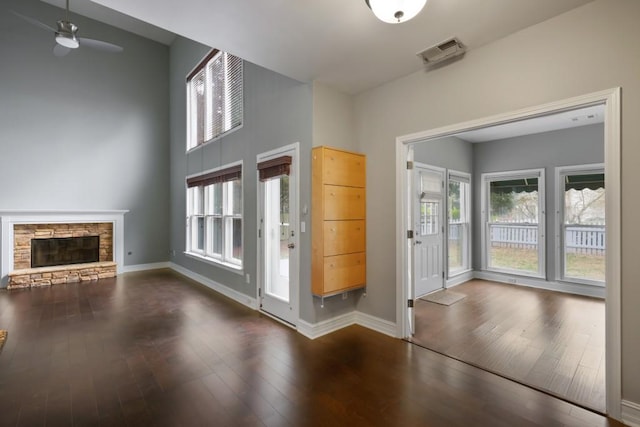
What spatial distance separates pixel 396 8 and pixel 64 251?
7530mm

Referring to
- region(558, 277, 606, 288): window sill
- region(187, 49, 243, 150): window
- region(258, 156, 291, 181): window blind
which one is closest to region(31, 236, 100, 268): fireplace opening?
region(187, 49, 243, 150): window

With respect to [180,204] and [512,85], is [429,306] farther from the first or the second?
[180,204]

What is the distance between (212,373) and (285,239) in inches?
67.4

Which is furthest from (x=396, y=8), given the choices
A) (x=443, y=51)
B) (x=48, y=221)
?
(x=48, y=221)

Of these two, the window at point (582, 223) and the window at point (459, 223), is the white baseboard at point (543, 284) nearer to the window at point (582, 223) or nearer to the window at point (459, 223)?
the window at point (582, 223)

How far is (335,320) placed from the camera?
342 centimetres

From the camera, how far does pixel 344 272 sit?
3303 millimetres

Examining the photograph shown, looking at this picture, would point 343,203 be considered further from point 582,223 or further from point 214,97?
point 582,223

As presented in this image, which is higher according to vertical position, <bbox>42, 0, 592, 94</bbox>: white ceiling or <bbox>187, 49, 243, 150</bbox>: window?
<bbox>187, 49, 243, 150</bbox>: window

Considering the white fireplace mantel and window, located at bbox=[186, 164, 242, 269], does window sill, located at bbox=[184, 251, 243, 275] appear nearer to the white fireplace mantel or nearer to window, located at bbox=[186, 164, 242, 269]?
window, located at bbox=[186, 164, 242, 269]

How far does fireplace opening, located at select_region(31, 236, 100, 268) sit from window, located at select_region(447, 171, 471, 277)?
7.41 m

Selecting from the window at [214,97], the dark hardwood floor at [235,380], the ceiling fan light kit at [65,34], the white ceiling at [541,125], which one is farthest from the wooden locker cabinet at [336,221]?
the ceiling fan light kit at [65,34]

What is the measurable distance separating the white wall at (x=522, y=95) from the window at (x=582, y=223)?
399 cm

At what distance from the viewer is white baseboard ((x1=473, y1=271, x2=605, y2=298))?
482cm
